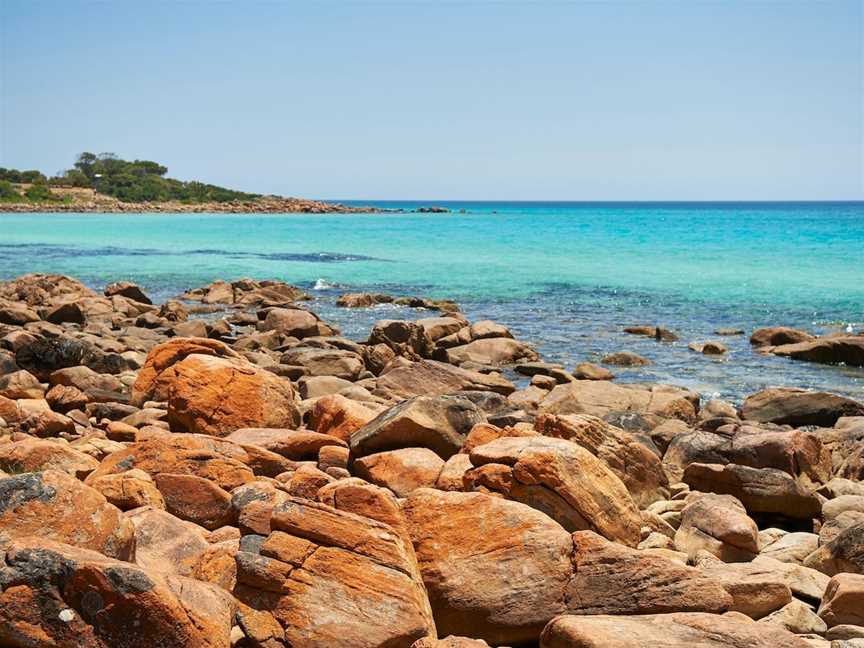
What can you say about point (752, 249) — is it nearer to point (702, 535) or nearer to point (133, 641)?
point (702, 535)

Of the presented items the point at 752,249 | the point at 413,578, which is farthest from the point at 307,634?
the point at 752,249

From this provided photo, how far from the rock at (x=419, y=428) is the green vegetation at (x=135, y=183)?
130 meters

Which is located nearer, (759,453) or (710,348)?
(759,453)

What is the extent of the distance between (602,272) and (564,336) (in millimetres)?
20060

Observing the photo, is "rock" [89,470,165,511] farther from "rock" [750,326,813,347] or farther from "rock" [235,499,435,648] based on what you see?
"rock" [750,326,813,347]

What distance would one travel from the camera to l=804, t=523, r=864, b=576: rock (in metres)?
7.44

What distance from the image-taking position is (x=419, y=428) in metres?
8.80

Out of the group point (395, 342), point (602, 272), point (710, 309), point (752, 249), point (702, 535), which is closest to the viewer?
point (702, 535)

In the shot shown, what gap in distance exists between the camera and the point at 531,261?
50.4 meters

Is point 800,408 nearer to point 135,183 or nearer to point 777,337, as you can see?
point 777,337

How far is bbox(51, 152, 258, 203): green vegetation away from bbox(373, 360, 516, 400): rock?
405 ft

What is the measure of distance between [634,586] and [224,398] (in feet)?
17.9

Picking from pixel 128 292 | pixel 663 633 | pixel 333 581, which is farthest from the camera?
pixel 128 292

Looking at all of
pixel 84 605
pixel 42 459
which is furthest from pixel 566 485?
pixel 42 459
